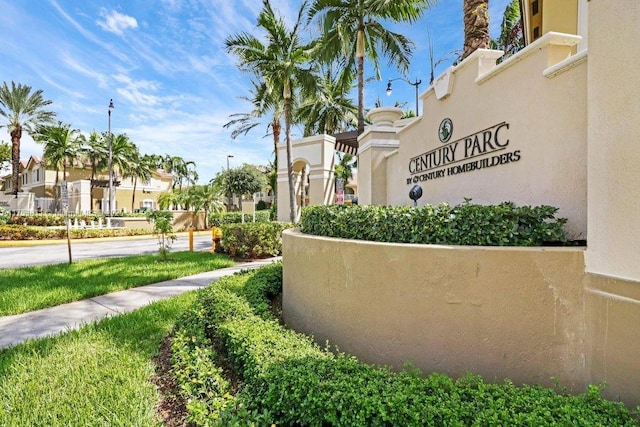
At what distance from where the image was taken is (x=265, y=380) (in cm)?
291

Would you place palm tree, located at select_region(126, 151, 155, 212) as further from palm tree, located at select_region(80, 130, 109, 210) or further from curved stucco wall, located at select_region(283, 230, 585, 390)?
curved stucco wall, located at select_region(283, 230, 585, 390)

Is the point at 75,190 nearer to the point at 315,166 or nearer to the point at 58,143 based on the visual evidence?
the point at 58,143

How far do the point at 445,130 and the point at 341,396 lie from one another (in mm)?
4636

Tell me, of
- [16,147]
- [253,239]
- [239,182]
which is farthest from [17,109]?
[253,239]

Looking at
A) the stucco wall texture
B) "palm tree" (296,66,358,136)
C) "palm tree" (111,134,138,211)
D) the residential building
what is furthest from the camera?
"palm tree" (111,134,138,211)

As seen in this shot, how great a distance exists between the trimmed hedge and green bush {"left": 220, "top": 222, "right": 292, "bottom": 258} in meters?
8.10

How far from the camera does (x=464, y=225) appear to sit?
141 inches

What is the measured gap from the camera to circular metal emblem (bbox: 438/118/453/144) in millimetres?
5588

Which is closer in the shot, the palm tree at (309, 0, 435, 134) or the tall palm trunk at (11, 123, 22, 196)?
the palm tree at (309, 0, 435, 134)

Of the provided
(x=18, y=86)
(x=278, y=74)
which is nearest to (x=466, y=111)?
(x=278, y=74)

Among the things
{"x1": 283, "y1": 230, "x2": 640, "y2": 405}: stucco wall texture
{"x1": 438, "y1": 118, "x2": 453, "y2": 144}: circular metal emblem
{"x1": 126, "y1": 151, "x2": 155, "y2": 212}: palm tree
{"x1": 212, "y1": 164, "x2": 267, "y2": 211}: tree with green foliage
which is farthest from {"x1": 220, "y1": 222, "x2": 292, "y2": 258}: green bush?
{"x1": 126, "y1": 151, "x2": 155, "y2": 212}: palm tree

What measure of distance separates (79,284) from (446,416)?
27.6 feet

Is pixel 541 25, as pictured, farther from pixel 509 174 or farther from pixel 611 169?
pixel 611 169

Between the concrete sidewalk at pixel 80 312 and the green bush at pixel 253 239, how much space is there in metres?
3.50
